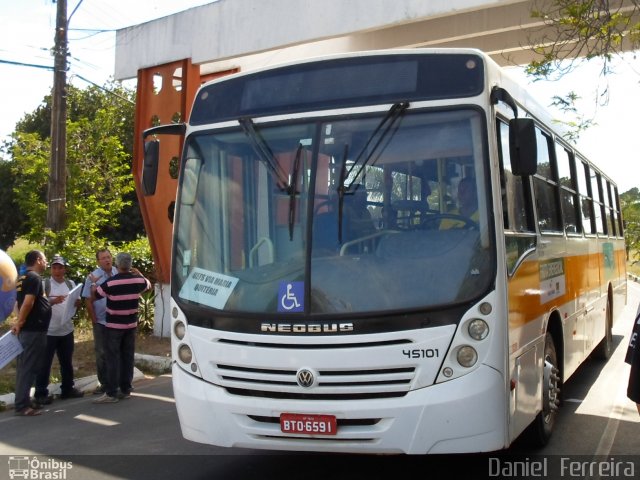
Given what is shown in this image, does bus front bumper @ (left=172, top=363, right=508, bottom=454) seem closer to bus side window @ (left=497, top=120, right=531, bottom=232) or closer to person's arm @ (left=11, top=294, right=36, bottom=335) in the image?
bus side window @ (left=497, top=120, right=531, bottom=232)

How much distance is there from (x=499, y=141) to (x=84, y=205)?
19014 mm

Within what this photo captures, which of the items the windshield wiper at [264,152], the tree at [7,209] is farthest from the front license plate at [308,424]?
the tree at [7,209]

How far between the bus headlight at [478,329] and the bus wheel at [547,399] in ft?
5.62

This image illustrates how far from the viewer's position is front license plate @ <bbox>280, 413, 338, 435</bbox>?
15.4 ft

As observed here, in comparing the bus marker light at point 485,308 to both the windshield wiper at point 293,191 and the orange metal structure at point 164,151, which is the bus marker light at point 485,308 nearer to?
the windshield wiper at point 293,191

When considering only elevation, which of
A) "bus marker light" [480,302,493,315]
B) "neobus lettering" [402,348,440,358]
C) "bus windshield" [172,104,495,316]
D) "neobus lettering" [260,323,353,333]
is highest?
"bus windshield" [172,104,495,316]

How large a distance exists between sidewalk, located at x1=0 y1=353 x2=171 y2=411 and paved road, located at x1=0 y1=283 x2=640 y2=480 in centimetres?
38

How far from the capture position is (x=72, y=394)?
9.40 m

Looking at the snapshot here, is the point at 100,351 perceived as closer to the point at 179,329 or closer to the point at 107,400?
the point at 107,400

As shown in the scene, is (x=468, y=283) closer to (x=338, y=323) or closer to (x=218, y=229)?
(x=338, y=323)

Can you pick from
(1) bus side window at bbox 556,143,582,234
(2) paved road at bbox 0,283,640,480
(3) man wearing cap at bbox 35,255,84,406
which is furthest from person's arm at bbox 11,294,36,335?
(1) bus side window at bbox 556,143,582,234

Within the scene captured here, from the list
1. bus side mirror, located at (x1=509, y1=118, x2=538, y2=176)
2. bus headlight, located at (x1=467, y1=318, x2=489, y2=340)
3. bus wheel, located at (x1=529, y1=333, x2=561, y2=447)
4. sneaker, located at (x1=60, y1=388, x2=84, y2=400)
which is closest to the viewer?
bus headlight, located at (x1=467, y1=318, x2=489, y2=340)

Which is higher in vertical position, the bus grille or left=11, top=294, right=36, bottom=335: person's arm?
left=11, top=294, right=36, bottom=335: person's arm

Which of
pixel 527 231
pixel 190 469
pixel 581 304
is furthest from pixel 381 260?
pixel 581 304
